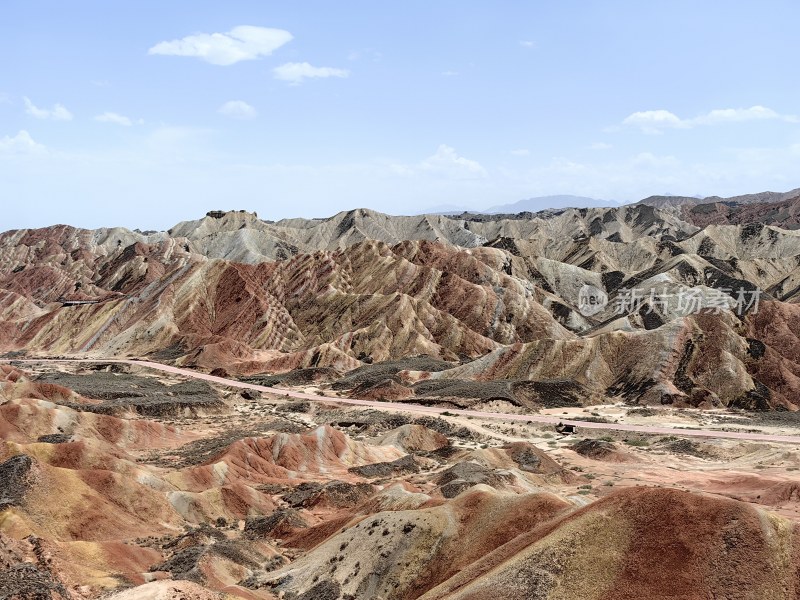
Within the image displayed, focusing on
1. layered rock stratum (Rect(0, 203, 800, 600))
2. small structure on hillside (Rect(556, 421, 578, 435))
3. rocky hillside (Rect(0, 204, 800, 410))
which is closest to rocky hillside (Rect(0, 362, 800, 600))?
layered rock stratum (Rect(0, 203, 800, 600))

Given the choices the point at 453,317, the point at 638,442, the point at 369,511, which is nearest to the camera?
the point at 369,511

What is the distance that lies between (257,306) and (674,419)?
75.9 metres

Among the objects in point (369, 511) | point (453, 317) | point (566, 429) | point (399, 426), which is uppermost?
point (453, 317)

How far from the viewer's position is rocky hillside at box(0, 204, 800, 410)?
3342 inches

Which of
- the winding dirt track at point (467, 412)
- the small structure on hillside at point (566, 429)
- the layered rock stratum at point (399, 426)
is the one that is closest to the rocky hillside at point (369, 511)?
the layered rock stratum at point (399, 426)

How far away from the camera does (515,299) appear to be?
126 metres

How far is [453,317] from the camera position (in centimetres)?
11844

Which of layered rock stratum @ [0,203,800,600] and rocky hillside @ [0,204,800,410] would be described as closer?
layered rock stratum @ [0,203,800,600]

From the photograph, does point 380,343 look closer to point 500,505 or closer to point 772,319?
point 772,319

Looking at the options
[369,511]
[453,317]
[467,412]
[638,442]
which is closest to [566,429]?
[638,442]

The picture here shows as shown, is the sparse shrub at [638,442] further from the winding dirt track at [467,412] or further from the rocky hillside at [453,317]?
the rocky hillside at [453,317]

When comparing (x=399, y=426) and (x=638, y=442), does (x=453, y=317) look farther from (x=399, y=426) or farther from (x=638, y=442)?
(x=638, y=442)

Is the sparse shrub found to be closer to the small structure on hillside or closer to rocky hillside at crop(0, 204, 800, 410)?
the small structure on hillside

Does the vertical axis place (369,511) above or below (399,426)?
above
